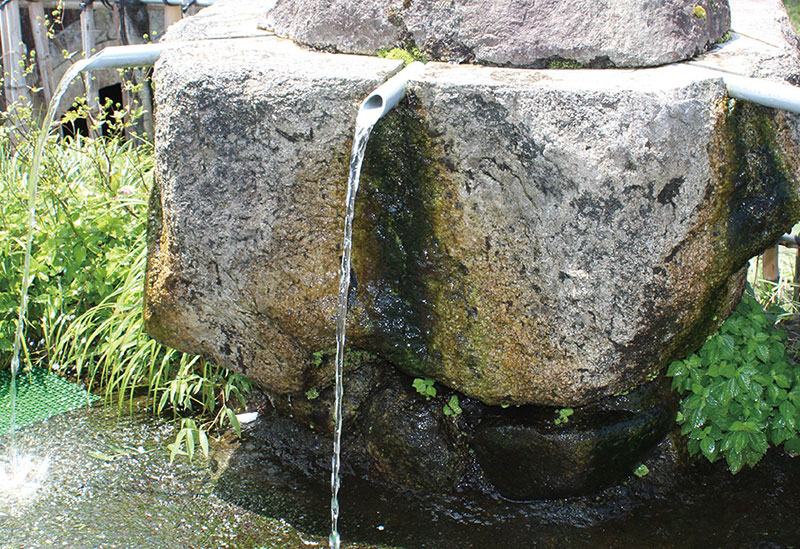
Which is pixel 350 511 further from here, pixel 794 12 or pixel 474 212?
pixel 794 12

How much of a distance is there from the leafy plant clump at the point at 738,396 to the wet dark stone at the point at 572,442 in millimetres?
98

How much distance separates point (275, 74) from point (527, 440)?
139cm

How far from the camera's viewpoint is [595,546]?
8.33ft

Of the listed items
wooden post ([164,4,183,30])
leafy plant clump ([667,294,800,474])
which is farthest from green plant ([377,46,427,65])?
wooden post ([164,4,183,30])

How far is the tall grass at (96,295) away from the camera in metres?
3.33

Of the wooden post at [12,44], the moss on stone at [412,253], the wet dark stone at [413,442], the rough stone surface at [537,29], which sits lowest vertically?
the wet dark stone at [413,442]

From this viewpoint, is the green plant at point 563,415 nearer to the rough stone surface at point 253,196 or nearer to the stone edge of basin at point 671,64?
the rough stone surface at point 253,196

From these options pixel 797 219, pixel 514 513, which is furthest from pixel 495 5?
pixel 514 513

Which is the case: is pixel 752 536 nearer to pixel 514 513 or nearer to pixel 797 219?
pixel 514 513

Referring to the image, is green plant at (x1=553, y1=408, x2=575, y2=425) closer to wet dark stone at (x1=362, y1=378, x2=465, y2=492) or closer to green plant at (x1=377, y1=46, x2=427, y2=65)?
wet dark stone at (x1=362, y1=378, x2=465, y2=492)

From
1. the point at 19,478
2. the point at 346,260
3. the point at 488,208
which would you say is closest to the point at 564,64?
the point at 488,208

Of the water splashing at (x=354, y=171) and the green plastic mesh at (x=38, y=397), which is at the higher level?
the water splashing at (x=354, y=171)

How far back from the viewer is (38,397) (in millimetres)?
3484

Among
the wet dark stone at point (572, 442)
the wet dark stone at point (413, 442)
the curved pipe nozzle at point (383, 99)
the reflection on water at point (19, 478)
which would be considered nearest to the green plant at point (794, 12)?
the wet dark stone at point (572, 442)
